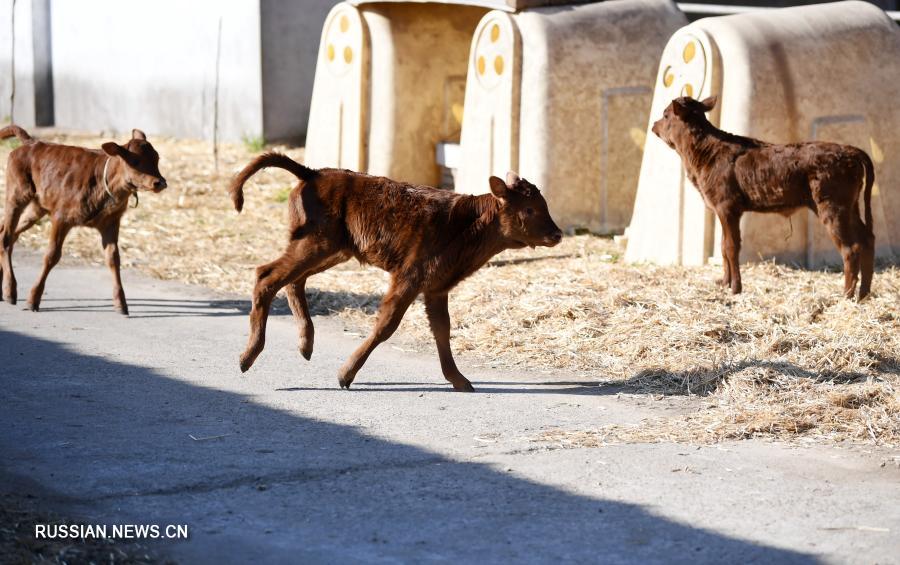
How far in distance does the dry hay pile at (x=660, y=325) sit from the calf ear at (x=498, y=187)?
4.59ft

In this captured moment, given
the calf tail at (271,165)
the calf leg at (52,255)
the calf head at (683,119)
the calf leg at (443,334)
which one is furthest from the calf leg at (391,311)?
the calf head at (683,119)

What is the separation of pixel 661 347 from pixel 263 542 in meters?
3.90

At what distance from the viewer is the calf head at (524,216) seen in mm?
7215

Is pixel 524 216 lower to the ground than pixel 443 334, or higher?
higher

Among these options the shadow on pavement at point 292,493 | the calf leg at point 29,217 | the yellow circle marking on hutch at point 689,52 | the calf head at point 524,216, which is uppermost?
the yellow circle marking on hutch at point 689,52

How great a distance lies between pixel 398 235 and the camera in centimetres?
722

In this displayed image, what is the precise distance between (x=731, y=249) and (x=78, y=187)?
493 cm

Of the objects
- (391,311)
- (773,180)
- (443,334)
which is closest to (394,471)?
(391,311)

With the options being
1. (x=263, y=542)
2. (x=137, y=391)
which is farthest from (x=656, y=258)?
A: (x=263, y=542)

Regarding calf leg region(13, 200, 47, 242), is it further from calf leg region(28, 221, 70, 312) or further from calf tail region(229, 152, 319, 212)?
calf tail region(229, 152, 319, 212)

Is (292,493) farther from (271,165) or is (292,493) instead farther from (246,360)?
(271,165)

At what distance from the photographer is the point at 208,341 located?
8.66m

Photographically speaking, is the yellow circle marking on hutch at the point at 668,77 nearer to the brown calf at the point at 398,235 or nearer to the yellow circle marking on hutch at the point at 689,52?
the yellow circle marking on hutch at the point at 689,52

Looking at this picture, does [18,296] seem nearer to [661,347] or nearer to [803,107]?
[661,347]
